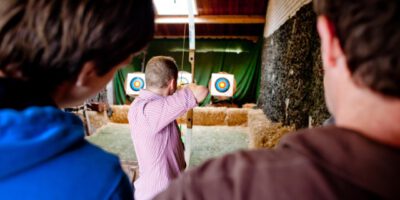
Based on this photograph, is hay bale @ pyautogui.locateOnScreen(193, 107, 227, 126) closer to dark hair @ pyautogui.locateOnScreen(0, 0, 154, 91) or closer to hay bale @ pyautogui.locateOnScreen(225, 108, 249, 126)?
hay bale @ pyautogui.locateOnScreen(225, 108, 249, 126)

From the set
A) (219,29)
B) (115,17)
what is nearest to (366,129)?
(115,17)

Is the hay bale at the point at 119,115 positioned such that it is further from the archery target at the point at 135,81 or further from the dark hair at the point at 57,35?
the dark hair at the point at 57,35

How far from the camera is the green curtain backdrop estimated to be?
25.0 feet

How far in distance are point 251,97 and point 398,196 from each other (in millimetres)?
7459

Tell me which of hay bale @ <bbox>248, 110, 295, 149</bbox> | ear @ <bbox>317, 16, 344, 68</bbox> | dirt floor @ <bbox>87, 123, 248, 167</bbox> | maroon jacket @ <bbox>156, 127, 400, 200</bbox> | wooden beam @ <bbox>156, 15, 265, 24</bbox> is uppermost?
wooden beam @ <bbox>156, 15, 265, 24</bbox>

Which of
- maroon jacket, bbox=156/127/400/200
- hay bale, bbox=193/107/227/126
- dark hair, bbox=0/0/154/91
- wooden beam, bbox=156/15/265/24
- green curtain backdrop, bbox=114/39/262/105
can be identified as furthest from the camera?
green curtain backdrop, bbox=114/39/262/105

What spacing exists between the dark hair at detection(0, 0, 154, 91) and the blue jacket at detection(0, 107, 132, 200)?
0.21 feet

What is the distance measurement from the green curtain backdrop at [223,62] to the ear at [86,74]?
7037mm

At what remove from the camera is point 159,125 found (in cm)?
147

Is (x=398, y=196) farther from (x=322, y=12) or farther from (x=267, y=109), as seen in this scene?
(x=267, y=109)

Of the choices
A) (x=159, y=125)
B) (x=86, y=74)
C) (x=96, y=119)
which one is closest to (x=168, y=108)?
(x=159, y=125)

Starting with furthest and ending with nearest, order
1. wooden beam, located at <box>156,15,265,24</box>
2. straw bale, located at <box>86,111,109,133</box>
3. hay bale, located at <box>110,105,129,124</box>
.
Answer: wooden beam, located at <box>156,15,265,24</box>, hay bale, located at <box>110,105,129,124</box>, straw bale, located at <box>86,111,109,133</box>

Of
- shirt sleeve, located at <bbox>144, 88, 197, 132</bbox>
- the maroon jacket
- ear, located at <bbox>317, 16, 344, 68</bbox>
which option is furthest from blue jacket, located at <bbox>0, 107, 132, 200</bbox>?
shirt sleeve, located at <bbox>144, 88, 197, 132</bbox>

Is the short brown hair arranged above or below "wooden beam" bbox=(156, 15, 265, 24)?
below
